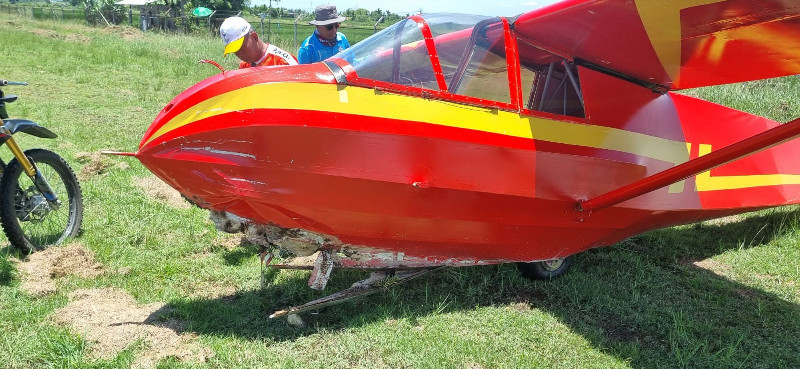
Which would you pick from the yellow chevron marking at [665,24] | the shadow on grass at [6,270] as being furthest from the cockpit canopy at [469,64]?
the shadow on grass at [6,270]

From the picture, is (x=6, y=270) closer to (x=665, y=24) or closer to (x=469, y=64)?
(x=469, y=64)

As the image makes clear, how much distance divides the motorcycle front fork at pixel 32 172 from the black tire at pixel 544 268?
3.96m

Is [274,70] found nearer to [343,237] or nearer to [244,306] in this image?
[343,237]

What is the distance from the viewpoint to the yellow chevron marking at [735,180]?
5012 mm

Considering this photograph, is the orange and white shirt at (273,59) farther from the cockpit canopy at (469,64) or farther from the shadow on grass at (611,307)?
the shadow on grass at (611,307)

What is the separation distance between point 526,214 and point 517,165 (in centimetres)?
40

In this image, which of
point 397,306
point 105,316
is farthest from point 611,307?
point 105,316

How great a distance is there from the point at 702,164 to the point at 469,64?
162 centimetres

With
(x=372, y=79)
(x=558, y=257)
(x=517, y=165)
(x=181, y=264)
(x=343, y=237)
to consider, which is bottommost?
Result: (x=181, y=264)

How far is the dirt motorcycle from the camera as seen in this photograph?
4.53m

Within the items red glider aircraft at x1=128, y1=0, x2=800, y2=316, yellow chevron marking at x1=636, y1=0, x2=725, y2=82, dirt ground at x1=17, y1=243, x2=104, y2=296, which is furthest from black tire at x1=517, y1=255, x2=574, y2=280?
dirt ground at x1=17, y1=243, x2=104, y2=296

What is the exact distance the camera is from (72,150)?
25.1 ft

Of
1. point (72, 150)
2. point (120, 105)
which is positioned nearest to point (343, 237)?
point (72, 150)

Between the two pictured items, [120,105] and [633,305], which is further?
[120,105]
